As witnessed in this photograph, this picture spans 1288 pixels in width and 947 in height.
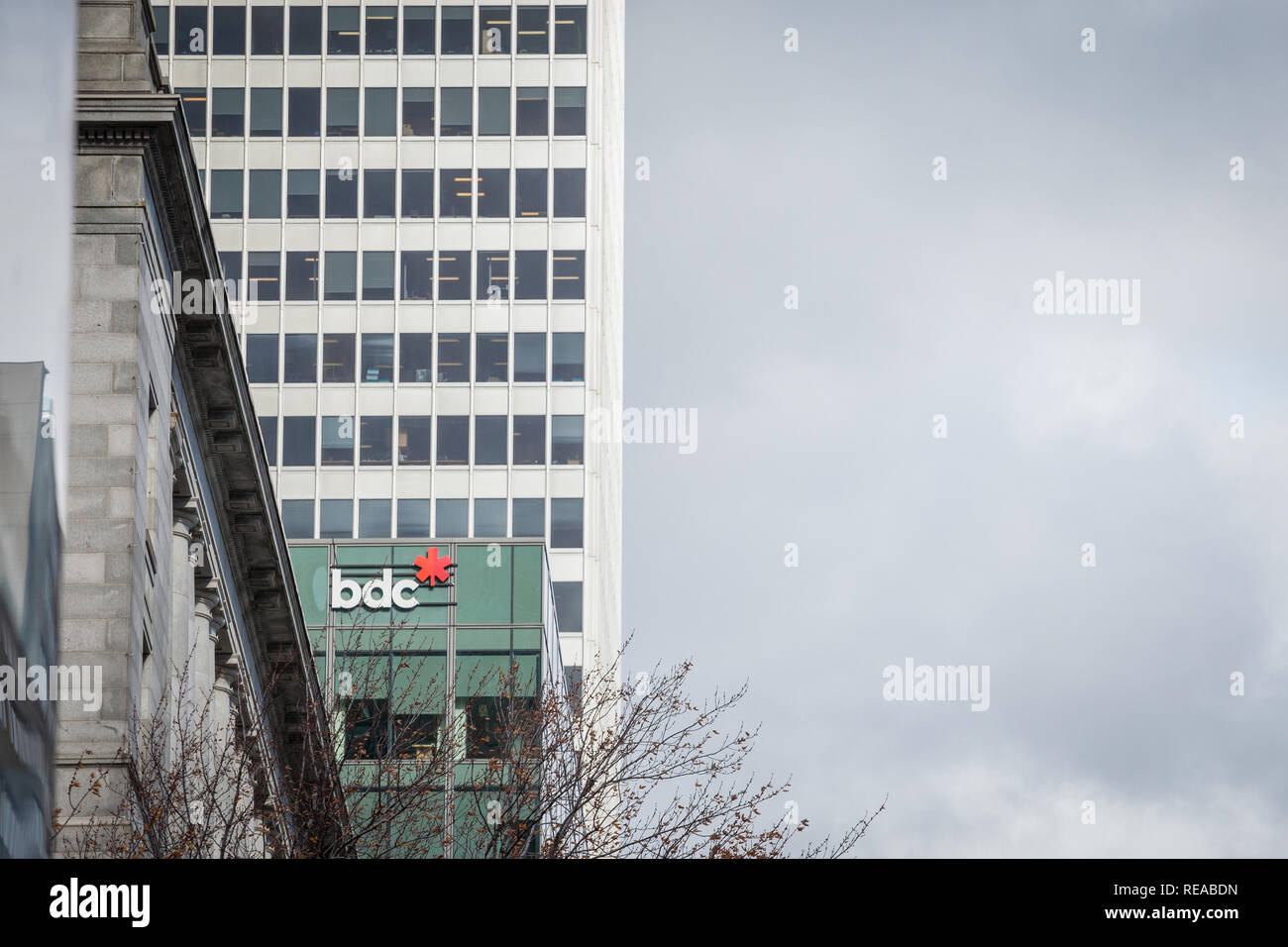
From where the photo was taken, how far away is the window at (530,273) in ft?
287

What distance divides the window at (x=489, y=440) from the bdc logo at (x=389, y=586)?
1271cm

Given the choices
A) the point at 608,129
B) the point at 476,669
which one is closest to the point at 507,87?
the point at 608,129

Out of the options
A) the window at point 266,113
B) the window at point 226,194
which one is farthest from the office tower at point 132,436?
the window at point 266,113

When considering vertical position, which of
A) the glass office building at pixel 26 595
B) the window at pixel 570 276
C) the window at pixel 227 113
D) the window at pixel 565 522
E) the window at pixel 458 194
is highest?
the window at pixel 227 113

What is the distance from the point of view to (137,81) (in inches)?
1035

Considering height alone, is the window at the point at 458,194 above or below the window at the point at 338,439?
above

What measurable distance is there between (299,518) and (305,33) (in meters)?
23.4

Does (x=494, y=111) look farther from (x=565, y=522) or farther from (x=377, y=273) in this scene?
(x=565, y=522)

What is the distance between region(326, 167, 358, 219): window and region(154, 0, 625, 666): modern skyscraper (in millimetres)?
92

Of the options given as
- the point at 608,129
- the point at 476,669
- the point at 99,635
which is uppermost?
the point at 608,129

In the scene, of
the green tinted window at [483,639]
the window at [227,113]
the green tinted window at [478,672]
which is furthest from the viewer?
the window at [227,113]

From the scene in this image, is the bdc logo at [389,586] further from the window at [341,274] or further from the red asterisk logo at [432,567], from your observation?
the window at [341,274]

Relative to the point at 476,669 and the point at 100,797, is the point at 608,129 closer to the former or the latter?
the point at 476,669

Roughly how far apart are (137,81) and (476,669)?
43.4 meters
